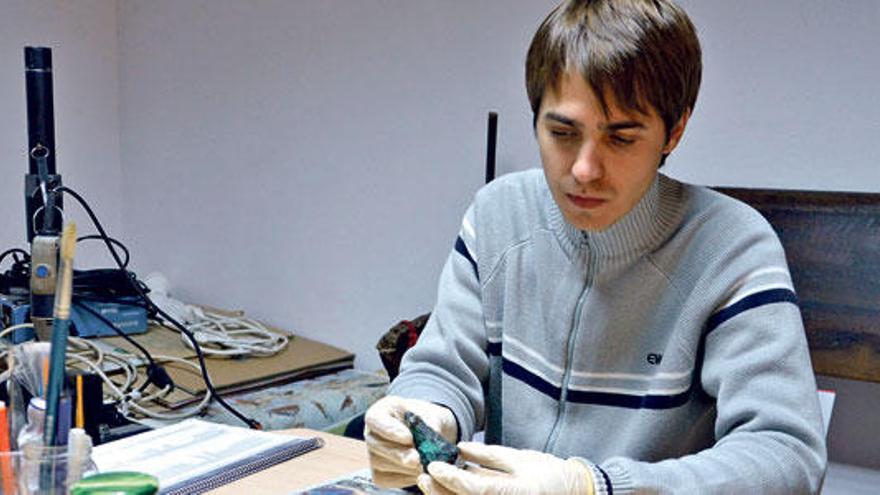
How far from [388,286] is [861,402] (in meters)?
1.09

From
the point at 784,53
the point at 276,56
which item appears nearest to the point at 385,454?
the point at 784,53

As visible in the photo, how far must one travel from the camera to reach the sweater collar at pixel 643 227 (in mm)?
963

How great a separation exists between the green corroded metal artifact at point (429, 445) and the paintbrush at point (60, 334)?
0.35 meters

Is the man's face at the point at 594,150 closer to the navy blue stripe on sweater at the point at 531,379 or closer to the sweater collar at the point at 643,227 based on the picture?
the sweater collar at the point at 643,227

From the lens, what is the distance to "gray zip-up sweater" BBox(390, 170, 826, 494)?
0.82 m

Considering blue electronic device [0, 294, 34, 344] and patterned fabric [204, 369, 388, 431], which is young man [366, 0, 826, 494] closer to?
blue electronic device [0, 294, 34, 344]

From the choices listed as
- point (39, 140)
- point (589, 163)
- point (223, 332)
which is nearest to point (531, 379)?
point (589, 163)

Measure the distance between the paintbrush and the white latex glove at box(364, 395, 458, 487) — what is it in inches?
13.2

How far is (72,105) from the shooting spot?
8.50 feet

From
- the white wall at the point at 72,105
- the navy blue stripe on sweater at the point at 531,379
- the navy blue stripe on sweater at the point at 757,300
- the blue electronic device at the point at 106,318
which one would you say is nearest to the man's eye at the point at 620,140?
the navy blue stripe on sweater at the point at 757,300

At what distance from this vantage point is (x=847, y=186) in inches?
55.5

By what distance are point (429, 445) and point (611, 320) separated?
0.29 metres

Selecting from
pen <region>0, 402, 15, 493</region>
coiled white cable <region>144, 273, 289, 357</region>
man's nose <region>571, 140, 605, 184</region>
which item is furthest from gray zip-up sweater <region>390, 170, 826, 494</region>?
coiled white cable <region>144, 273, 289, 357</region>

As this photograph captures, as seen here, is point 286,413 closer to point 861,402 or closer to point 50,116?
point 50,116
